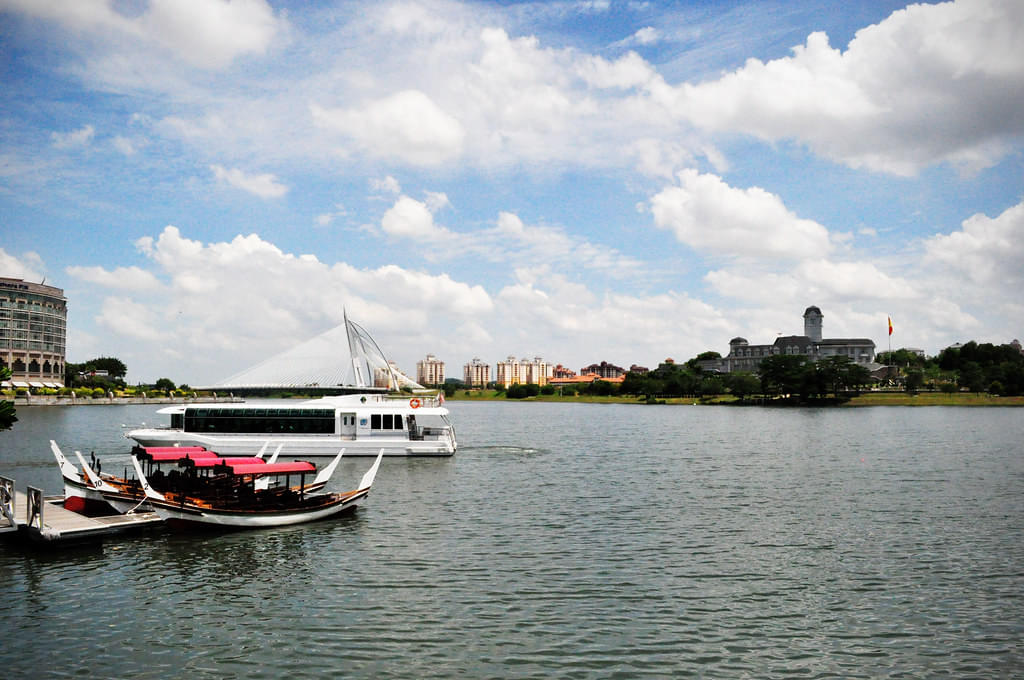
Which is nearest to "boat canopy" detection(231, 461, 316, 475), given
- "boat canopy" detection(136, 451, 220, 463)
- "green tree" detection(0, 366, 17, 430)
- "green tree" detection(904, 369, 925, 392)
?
"boat canopy" detection(136, 451, 220, 463)

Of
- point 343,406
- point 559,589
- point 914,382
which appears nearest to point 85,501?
point 559,589

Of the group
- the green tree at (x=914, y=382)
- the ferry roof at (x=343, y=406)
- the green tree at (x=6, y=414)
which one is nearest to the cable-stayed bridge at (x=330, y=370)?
the ferry roof at (x=343, y=406)

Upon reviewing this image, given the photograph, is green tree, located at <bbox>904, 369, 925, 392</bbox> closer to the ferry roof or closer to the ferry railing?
the ferry roof

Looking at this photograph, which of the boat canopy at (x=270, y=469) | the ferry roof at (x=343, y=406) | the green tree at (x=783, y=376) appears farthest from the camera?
the green tree at (x=783, y=376)

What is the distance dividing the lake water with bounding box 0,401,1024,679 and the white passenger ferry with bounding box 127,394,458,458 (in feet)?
45.8

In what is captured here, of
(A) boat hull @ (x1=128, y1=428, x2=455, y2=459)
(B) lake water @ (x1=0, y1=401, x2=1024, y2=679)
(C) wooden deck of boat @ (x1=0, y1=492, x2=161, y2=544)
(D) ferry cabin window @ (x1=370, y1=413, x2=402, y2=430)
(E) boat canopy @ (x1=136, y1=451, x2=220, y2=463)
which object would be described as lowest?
(B) lake water @ (x1=0, y1=401, x2=1024, y2=679)

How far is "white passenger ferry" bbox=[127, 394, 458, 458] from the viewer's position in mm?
59625

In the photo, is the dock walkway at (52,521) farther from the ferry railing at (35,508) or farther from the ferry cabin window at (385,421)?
the ferry cabin window at (385,421)

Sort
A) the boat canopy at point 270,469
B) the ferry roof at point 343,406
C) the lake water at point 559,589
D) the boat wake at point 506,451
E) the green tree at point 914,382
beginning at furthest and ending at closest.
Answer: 1. the green tree at point 914,382
2. the boat wake at point 506,451
3. the ferry roof at point 343,406
4. the boat canopy at point 270,469
5. the lake water at point 559,589

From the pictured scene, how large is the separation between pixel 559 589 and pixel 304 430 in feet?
138

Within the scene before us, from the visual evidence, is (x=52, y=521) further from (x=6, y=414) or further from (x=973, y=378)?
(x=973, y=378)

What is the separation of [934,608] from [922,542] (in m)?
9.59

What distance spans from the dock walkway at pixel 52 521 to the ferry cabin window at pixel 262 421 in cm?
2717

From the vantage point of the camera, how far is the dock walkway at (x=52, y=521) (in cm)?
2830
